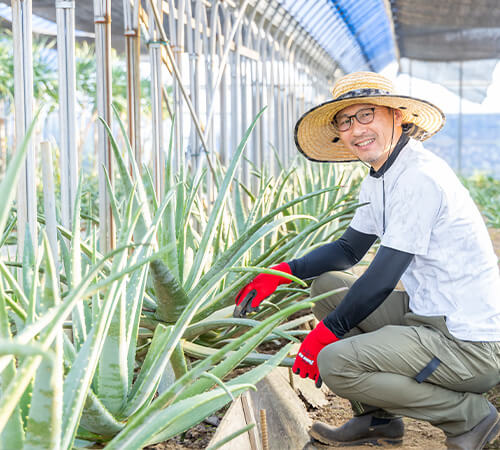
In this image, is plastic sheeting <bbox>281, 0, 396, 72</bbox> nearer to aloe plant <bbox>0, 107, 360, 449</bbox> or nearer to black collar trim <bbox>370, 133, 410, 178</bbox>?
black collar trim <bbox>370, 133, 410, 178</bbox>

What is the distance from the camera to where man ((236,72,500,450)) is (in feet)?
5.21

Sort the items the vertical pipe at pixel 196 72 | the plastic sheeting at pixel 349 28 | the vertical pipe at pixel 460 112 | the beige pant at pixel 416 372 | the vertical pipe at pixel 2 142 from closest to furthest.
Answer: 1. the beige pant at pixel 416 372
2. the vertical pipe at pixel 196 72
3. the plastic sheeting at pixel 349 28
4. the vertical pipe at pixel 2 142
5. the vertical pipe at pixel 460 112

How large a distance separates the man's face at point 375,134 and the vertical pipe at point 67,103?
0.74 meters

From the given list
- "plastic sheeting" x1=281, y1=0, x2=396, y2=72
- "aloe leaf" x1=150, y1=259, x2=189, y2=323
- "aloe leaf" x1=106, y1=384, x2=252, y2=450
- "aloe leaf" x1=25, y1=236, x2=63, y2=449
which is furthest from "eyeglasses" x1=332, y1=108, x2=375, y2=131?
"plastic sheeting" x1=281, y1=0, x2=396, y2=72

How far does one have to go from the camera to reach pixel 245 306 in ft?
5.76

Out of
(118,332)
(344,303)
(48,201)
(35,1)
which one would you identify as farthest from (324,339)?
(35,1)

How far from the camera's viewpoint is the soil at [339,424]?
1.54 meters

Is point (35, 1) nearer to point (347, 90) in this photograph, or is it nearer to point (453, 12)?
point (347, 90)

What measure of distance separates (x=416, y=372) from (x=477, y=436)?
0.21m

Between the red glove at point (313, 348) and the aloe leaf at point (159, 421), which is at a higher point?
the aloe leaf at point (159, 421)

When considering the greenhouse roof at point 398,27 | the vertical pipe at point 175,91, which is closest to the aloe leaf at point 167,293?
the vertical pipe at point 175,91

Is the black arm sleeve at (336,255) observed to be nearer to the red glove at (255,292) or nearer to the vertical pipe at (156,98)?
the red glove at (255,292)

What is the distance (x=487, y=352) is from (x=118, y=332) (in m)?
0.89

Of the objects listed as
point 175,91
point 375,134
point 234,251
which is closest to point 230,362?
point 234,251
